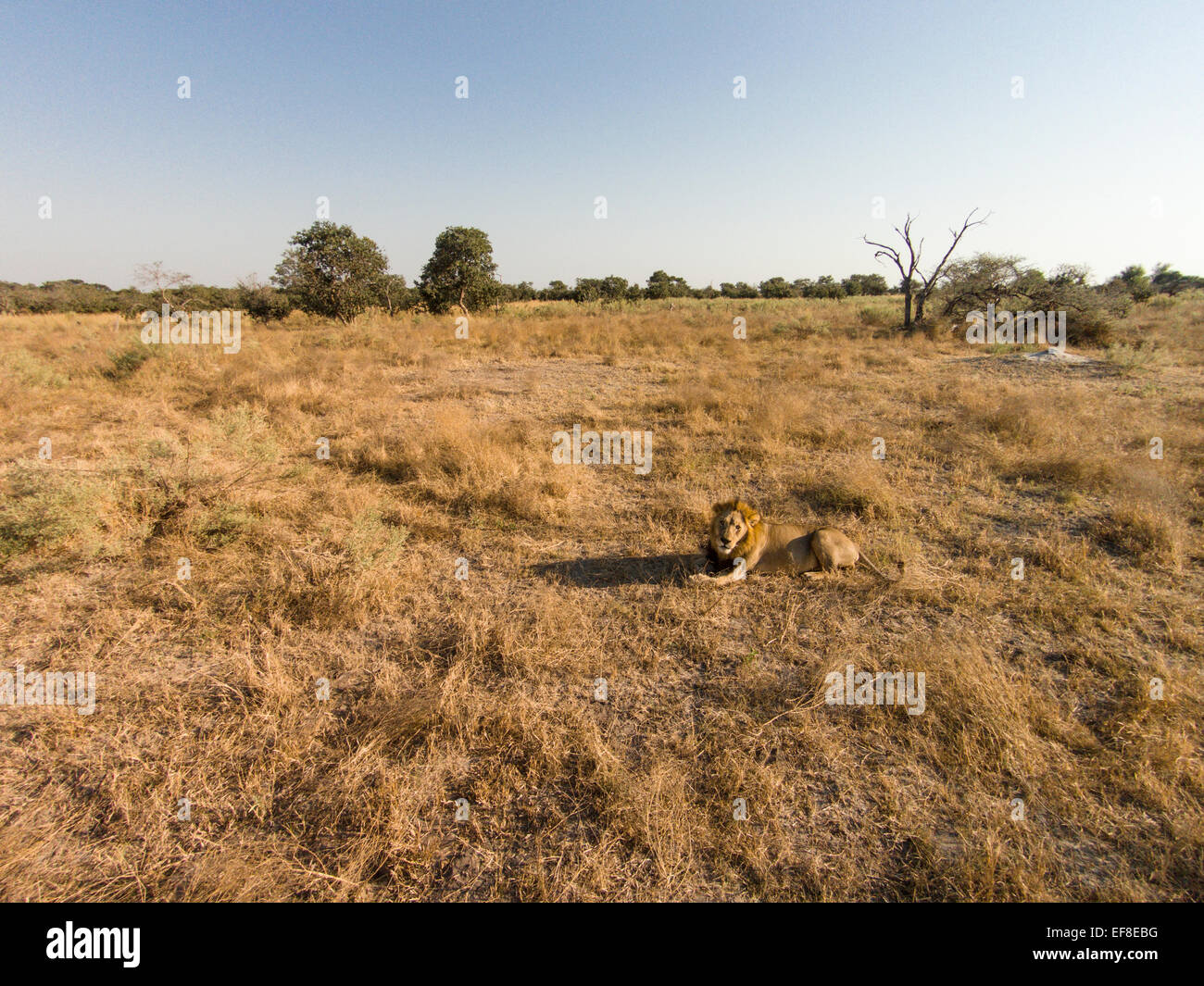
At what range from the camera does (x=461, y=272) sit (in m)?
22.0

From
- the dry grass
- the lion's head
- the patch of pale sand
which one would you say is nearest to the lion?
the lion's head

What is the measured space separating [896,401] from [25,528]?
12326 mm

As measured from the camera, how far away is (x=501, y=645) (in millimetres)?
3248

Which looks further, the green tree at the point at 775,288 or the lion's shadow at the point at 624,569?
the green tree at the point at 775,288

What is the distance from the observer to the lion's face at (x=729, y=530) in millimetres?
3832

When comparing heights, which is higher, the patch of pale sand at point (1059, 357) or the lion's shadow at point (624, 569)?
the patch of pale sand at point (1059, 357)

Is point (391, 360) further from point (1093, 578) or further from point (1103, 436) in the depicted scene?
point (1103, 436)

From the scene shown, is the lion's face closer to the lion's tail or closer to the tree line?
the lion's tail

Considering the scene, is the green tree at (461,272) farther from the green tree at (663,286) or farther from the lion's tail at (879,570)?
the lion's tail at (879,570)

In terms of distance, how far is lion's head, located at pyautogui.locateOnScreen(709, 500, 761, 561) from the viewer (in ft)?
12.6

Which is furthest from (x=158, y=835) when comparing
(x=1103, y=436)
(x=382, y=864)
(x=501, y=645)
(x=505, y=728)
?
(x=1103, y=436)

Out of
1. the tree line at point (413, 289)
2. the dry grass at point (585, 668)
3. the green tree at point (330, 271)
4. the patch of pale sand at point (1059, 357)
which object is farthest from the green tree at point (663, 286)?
the dry grass at point (585, 668)

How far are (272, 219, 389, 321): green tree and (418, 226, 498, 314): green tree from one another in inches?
124

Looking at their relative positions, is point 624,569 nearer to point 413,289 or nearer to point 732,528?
point 732,528
